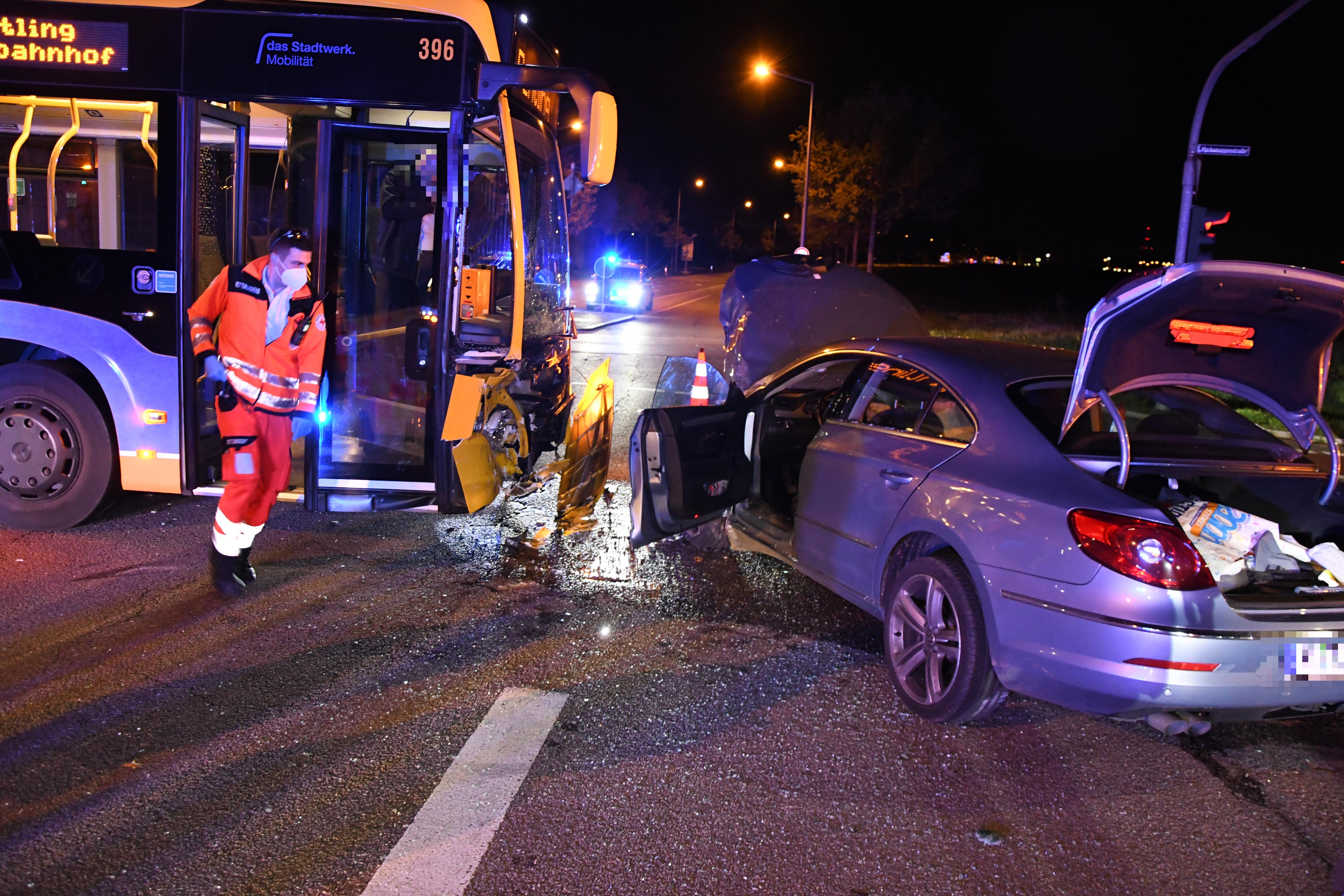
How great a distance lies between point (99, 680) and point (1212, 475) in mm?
4637

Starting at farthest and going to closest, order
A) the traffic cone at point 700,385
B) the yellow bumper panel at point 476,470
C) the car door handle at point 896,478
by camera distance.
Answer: the traffic cone at point 700,385
the yellow bumper panel at point 476,470
the car door handle at point 896,478

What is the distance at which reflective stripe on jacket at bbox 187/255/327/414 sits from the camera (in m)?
5.23

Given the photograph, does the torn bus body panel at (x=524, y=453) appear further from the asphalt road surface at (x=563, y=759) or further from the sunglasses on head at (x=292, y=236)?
the sunglasses on head at (x=292, y=236)

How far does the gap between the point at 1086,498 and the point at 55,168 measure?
20.2 ft

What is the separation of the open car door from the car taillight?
225 cm

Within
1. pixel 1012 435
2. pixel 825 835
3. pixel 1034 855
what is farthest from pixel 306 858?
pixel 1012 435

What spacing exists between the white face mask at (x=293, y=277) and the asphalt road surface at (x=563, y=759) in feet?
5.36

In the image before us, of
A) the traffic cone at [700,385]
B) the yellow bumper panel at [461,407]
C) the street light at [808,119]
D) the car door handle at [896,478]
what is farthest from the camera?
the street light at [808,119]

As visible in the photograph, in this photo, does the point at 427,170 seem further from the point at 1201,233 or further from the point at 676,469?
the point at 1201,233

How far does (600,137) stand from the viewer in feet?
18.5

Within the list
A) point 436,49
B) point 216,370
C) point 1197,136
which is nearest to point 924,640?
point 216,370

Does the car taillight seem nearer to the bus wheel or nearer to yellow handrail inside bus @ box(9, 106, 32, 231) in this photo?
the bus wheel

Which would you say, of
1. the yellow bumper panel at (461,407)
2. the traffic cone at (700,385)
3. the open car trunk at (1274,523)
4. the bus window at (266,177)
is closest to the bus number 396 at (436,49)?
the bus window at (266,177)

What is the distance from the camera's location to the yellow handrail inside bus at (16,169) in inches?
241
